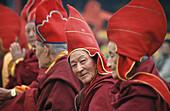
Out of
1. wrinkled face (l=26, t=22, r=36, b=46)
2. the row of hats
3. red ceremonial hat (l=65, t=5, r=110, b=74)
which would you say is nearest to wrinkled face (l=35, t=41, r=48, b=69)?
red ceremonial hat (l=65, t=5, r=110, b=74)

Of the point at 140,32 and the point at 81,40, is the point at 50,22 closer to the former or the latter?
the point at 81,40

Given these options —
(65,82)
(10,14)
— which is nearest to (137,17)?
(65,82)

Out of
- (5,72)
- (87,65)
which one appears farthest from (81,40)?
(5,72)

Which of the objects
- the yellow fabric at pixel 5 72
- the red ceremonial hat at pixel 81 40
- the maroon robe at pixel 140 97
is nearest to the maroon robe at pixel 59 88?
the red ceremonial hat at pixel 81 40

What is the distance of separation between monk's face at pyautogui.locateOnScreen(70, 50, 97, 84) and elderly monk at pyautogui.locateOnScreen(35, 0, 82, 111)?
13.2 inches

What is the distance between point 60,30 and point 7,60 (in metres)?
2.02

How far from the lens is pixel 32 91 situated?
3582 millimetres

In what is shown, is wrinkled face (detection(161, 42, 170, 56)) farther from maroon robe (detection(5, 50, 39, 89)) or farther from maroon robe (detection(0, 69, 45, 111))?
maroon robe (detection(0, 69, 45, 111))

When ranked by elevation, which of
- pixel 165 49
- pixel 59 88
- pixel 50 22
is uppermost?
pixel 50 22

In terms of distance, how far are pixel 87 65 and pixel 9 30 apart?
11.1 ft

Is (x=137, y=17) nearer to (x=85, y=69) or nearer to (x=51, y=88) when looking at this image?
(x=85, y=69)

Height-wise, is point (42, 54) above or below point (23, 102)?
above

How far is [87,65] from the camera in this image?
2686 millimetres

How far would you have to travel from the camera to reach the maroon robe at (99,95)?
7.60 feet
